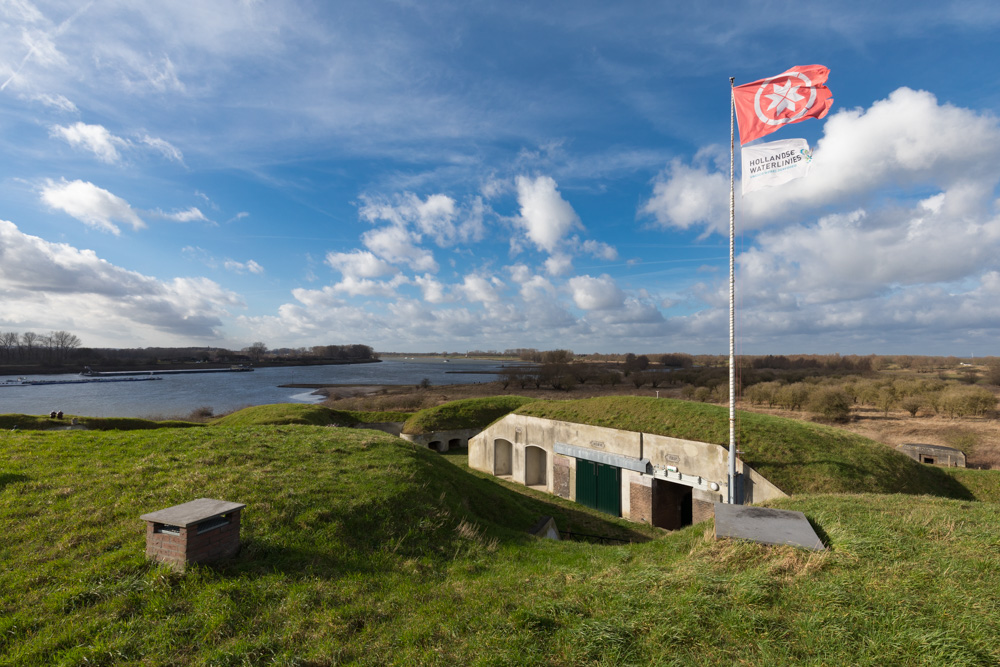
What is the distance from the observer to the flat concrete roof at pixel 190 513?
6272 mm

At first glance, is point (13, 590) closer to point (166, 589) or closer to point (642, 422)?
point (166, 589)

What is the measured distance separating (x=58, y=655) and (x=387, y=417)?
121ft

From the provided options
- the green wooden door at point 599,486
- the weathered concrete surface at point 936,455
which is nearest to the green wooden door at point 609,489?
the green wooden door at point 599,486

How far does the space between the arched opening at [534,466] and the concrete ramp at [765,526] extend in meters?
17.1

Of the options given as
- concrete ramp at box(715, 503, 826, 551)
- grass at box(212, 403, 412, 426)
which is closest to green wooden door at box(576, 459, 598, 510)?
concrete ramp at box(715, 503, 826, 551)

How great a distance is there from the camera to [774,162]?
10.4 m

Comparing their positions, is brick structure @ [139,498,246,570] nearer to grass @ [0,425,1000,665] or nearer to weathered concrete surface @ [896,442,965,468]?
grass @ [0,425,1000,665]

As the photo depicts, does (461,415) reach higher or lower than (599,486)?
higher

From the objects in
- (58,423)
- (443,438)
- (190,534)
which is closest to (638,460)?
(190,534)

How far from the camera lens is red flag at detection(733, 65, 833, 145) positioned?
33.1ft

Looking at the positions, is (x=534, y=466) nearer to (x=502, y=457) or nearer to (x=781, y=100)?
(x=502, y=457)

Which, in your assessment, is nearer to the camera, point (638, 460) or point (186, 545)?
point (186, 545)

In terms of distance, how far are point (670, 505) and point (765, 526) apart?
13507mm

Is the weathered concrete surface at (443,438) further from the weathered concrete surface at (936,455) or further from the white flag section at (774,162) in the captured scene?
the white flag section at (774,162)
